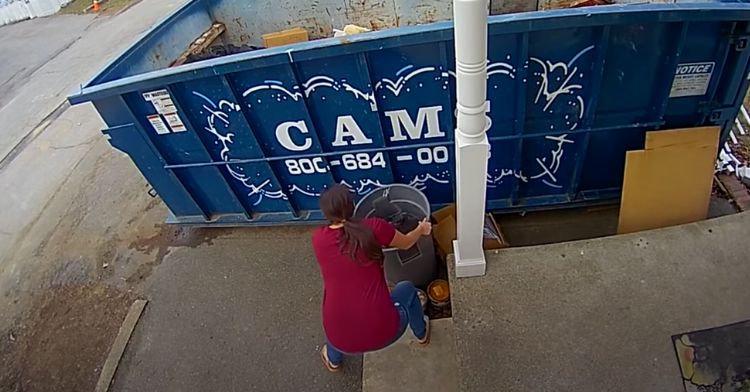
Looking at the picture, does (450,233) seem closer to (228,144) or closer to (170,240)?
(228,144)

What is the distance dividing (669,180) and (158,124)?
3.23 m

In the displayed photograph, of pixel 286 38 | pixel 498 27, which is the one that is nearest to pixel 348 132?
pixel 498 27

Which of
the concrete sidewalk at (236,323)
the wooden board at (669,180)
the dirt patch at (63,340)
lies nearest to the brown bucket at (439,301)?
the concrete sidewalk at (236,323)

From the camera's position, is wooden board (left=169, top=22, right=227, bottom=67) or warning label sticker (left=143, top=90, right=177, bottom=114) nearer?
warning label sticker (left=143, top=90, right=177, bottom=114)

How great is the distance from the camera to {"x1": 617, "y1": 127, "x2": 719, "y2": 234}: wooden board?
2.84 meters

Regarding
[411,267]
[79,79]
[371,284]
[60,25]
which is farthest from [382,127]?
[60,25]

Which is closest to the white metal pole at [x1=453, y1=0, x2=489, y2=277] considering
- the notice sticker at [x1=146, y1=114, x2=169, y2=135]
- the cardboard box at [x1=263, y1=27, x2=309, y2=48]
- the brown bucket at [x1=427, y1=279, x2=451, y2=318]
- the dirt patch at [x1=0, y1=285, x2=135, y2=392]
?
the brown bucket at [x1=427, y1=279, x2=451, y2=318]

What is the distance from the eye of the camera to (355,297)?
87.0 inches

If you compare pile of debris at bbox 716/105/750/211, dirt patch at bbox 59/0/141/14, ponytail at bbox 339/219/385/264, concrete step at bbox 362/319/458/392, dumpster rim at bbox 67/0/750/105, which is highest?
dumpster rim at bbox 67/0/750/105

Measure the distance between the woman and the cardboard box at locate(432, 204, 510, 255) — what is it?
2.30 ft

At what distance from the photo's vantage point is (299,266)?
3512mm

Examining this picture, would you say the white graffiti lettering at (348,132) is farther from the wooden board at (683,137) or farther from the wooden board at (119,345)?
the wooden board at (119,345)

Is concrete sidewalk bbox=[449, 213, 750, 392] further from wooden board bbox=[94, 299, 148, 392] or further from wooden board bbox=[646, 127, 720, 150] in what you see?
wooden board bbox=[94, 299, 148, 392]

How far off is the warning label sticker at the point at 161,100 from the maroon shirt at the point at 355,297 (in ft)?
5.01
